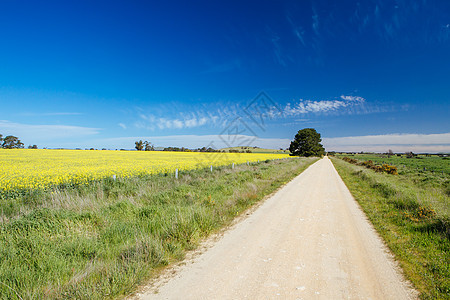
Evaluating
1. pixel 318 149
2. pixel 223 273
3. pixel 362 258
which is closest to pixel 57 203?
pixel 223 273

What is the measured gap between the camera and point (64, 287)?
2.83 metres

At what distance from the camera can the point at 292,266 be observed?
3695mm

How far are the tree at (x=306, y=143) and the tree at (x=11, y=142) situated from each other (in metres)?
87.3

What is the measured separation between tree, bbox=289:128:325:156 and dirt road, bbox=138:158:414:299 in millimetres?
70688

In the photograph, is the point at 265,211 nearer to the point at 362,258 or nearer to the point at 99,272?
the point at 362,258

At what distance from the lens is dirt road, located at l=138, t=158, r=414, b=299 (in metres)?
3.00

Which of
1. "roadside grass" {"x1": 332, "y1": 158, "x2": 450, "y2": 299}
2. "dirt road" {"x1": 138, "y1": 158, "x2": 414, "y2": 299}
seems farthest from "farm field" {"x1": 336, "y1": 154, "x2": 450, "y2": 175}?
"dirt road" {"x1": 138, "y1": 158, "x2": 414, "y2": 299}

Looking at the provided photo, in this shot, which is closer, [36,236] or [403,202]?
[36,236]

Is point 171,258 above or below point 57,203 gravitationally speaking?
below

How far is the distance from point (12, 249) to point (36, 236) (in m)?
0.62

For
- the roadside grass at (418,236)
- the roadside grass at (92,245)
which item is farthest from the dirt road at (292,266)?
the roadside grass at (92,245)

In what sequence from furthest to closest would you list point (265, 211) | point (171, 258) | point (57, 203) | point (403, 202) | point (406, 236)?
point (403, 202) < point (265, 211) < point (57, 203) < point (406, 236) < point (171, 258)

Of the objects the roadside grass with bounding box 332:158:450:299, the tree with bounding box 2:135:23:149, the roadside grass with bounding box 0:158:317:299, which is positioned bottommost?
the roadside grass with bounding box 332:158:450:299

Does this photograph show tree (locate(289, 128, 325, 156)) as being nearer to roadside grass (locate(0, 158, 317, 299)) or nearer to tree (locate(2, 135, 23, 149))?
roadside grass (locate(0, 158, 317, 299))
